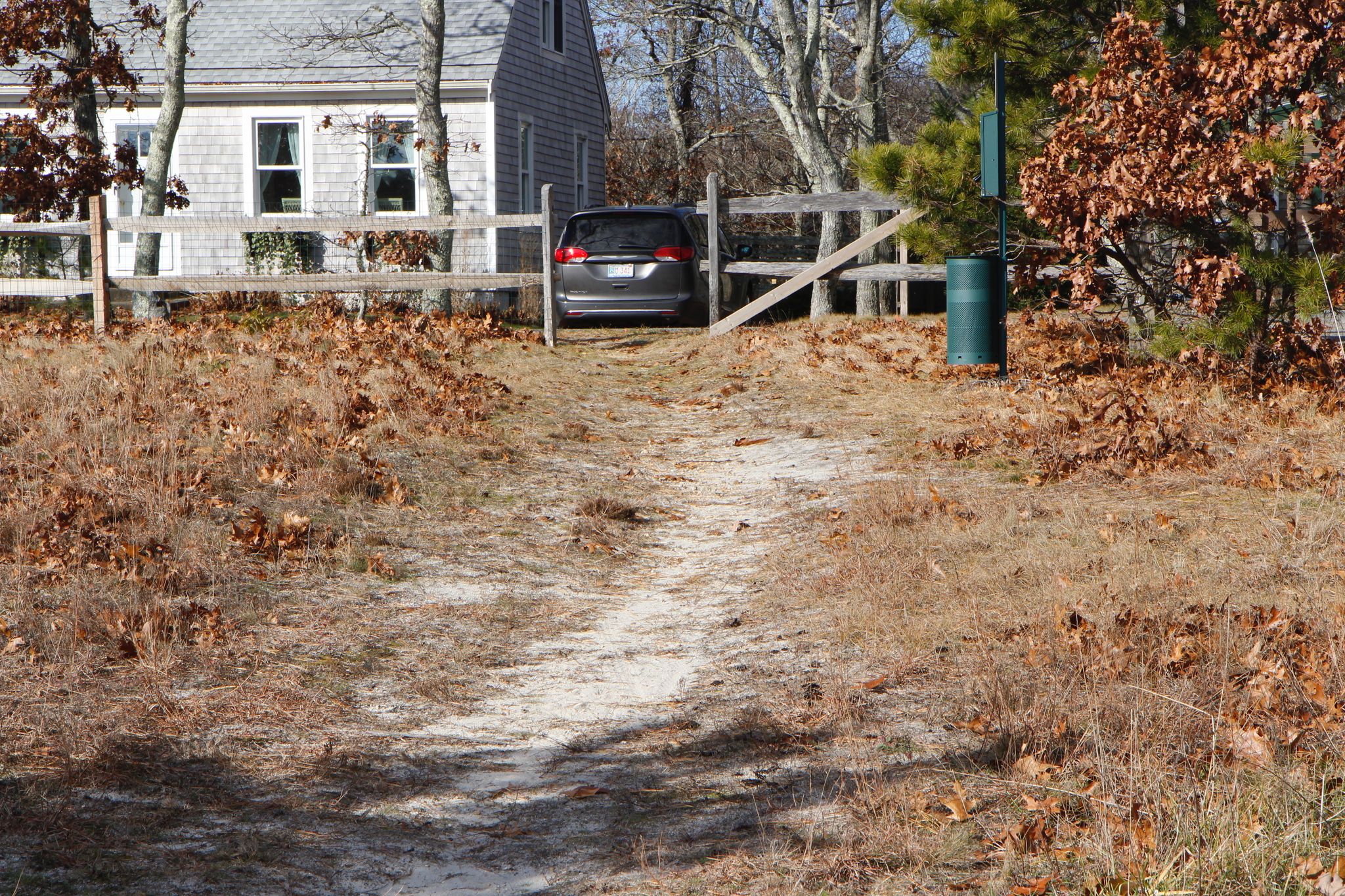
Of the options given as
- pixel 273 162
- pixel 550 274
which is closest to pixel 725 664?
pixel 550 274

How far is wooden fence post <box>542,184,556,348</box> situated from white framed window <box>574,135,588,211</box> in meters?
11.5

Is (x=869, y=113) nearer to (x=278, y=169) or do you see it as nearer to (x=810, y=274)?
(x=810, y=274)

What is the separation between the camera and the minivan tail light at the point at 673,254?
16.6m

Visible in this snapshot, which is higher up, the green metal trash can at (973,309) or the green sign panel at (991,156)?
the green sign panel at (991,156)

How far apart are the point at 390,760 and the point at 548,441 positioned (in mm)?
5601

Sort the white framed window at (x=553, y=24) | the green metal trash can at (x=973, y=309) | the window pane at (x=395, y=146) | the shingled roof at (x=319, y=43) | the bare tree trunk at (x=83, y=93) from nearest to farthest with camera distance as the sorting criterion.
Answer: the green metal trash can at (x=973, y=309), the bare tree trunk at (x=83, y=93), the window pane at (x=395, y=146), the shingled roof at (x=319, y=43), the white framed window at (x=553, y=24)

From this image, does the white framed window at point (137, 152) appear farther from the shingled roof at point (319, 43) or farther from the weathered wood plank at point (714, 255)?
the weathered wood plank at point (714, 255)

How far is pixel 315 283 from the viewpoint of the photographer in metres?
15.3

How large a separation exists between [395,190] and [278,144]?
2.19 m

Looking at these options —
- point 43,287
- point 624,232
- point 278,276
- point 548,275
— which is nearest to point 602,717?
point 548,275

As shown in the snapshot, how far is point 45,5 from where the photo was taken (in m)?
17.3

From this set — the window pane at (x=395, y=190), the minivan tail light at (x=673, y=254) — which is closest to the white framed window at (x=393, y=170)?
the window pane at (x=395, y=190)

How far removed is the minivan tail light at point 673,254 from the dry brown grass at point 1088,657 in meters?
8.13

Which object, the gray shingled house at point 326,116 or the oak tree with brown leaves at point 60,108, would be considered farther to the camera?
the gray shingled house at point 326,116
